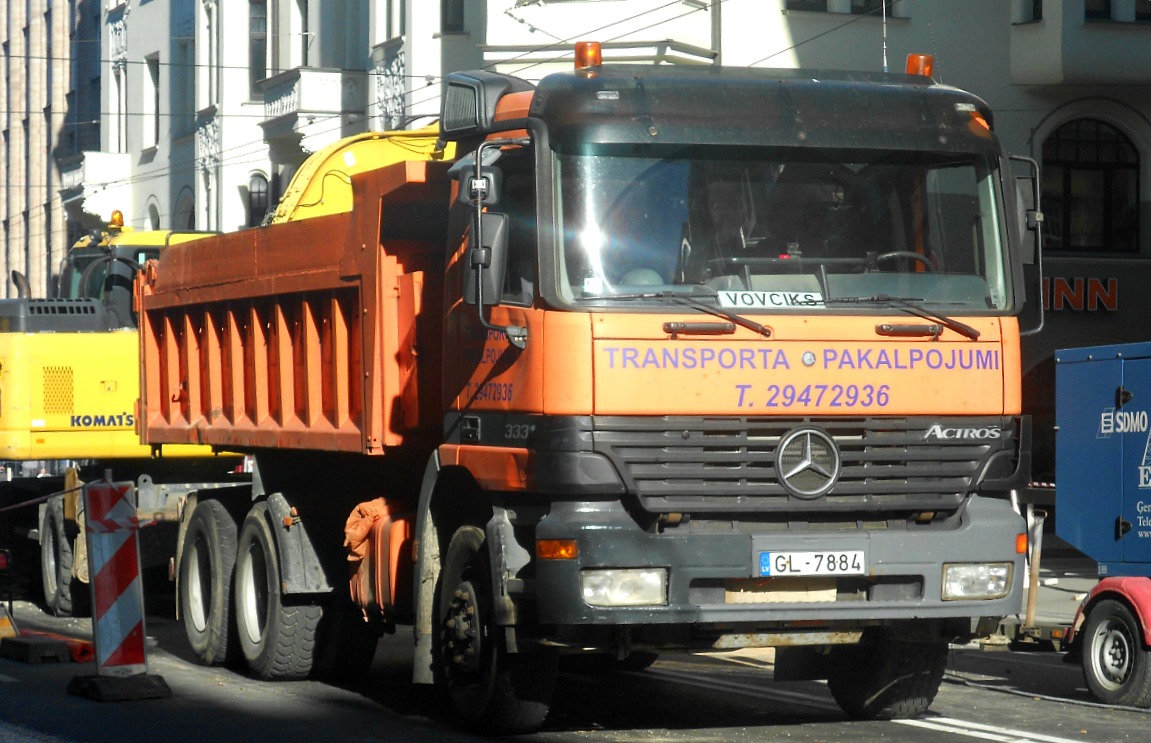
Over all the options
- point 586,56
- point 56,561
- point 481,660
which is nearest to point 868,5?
point 56,561

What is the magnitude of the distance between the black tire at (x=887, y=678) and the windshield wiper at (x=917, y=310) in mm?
1776

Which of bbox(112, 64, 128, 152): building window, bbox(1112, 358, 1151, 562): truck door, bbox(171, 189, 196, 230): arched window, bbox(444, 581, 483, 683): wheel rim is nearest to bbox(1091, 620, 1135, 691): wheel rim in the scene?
Answer: bbox(1112, 358, 1151, 562): truck door

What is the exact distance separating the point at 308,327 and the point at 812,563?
382 centimetres

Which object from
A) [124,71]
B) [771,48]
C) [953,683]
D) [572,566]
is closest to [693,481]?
[572,566]

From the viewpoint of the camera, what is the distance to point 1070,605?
55.7 feet

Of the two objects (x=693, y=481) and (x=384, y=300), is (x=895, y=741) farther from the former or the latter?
(x=384, y=300)

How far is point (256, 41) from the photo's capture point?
3644cm

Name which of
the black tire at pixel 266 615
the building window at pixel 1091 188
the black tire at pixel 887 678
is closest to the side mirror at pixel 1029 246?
the black tire at pixel 887 678

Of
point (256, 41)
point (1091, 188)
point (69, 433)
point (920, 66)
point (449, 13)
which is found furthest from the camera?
point (256, 41)

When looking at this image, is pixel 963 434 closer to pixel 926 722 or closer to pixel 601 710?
pixel 926 722

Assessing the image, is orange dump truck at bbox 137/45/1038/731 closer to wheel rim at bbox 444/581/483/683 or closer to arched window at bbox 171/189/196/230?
wheel rim at bbox 444/581/483/683

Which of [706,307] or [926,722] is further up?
[706,307]

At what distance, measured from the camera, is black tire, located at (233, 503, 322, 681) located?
11.3 meters

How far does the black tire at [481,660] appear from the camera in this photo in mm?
8805
